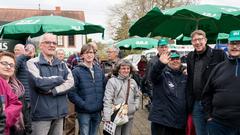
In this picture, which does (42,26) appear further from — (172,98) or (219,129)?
(219,129)

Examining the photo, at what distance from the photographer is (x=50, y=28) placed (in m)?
7.23

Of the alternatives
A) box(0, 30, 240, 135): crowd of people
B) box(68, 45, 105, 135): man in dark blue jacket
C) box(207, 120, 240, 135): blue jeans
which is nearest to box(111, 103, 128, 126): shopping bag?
box(0, 30, 240, 135): crowd of people

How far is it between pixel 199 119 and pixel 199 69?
0.72 m

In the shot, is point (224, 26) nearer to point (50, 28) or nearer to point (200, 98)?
point (200, 98)

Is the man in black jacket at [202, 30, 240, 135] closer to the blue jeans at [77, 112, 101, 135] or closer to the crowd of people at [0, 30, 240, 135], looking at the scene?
the crowd of people at [0, 30, 240, 135]

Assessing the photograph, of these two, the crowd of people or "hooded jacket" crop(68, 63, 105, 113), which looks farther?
"hooded jacket" crop(68, 63, 105, 113)

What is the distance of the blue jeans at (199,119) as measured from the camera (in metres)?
5.24

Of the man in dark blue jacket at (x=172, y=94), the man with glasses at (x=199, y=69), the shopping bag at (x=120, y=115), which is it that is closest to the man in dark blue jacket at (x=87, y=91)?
→ the shopping bag at (x=120, y=115)

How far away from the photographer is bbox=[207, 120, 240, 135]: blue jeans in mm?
4518

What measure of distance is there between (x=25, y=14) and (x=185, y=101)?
1823 inches

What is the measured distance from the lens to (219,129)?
4.66 meters

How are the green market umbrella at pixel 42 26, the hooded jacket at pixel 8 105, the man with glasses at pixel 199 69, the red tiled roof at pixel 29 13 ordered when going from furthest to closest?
1. the red tiled roof at pixel 29 13
2. the green market umbrella at pixel 42 26
3. the man with glasses at pixel 199 69
4. the hooded jacket at pixel 8 105

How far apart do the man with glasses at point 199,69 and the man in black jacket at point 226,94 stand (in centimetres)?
29

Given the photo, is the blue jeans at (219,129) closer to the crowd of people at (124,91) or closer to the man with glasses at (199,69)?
the crowd of people at (124,91)
